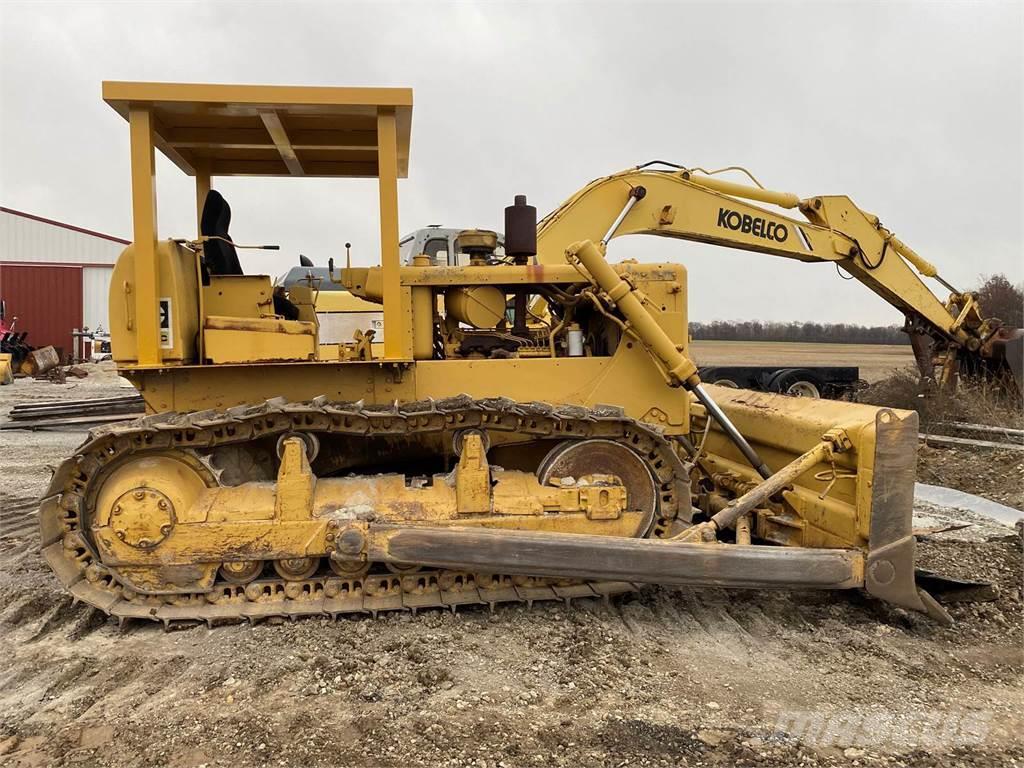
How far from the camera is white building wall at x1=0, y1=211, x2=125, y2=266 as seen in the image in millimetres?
29250

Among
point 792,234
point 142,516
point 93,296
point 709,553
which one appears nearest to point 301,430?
point 142,516

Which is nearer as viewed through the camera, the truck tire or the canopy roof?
the canopy roof

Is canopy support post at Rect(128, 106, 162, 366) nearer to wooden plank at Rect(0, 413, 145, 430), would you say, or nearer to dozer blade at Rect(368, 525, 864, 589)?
dozer blade at Rect(368, 525, 864, 589)

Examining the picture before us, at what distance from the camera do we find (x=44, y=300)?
95.8ft

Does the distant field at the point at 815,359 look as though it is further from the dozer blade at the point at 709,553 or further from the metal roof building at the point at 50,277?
the metal roof building at the point at 50,277

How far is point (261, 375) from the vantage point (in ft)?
13.7

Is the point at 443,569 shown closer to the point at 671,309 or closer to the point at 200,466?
the point at 200,466

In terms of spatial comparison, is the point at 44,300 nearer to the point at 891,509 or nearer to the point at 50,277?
the point at 50,277

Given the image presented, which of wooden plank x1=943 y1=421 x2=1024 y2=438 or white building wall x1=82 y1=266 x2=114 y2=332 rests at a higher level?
white building wall x1=82 y1=266 x2=114 y2=332

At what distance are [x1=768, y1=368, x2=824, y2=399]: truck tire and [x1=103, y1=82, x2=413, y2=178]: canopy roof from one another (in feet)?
31.7

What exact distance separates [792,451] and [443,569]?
239 cm

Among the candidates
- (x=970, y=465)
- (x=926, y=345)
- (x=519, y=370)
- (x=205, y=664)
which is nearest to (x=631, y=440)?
(x=519, y=370)

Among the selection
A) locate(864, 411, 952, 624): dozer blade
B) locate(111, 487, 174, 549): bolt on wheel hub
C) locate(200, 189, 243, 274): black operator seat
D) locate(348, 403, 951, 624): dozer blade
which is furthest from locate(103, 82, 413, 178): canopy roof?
locate(864, 411, 952, 624): dozer blade

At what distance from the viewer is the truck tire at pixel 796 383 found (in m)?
12.9
